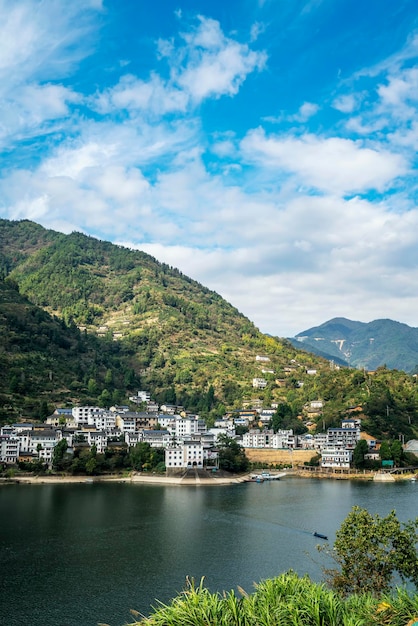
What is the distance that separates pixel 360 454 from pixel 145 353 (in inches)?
1709

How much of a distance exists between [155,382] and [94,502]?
Answer: 44479 mm

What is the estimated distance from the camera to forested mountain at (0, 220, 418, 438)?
202 feet

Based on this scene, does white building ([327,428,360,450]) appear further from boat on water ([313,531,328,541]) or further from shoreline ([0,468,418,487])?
boat on water ([313,531,328,541])

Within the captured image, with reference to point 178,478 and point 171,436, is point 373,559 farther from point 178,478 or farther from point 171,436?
point 171,436

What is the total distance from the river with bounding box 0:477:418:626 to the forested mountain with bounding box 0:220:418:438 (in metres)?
20.0

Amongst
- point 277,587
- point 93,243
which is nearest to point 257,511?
point 277,587

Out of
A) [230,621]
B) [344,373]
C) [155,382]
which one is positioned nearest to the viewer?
[230,621]

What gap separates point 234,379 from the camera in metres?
79.4

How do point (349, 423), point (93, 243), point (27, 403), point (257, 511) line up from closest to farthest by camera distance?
point (257, 511)
point (27, 403)
point (349, 423)
point (93, 243)

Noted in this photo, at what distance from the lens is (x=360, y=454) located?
→ 5178cm

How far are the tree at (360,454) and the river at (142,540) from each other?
1021 centimetres

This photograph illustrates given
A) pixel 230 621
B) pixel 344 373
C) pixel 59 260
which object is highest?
pixel 59 260

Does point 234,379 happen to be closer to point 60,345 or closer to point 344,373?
point 344,373

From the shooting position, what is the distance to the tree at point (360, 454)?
51.7m
